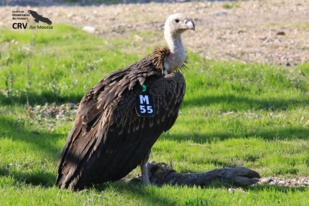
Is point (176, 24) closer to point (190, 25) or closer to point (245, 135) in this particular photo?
point (190, 25)

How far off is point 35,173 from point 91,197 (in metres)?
1.23

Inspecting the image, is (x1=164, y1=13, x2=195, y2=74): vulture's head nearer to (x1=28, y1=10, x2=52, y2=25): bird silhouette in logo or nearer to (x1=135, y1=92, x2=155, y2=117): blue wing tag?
(x1=135, y1=92, x2=155, y2=117): blue wing tag

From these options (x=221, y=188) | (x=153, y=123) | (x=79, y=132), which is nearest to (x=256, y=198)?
(x=221, y=188)

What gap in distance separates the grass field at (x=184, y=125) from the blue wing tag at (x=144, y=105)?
755mm

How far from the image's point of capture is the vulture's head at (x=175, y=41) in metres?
8.46

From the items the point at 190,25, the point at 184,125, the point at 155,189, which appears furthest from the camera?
Result: the point at 184,125

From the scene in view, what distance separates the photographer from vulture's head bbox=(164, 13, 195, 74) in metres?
8.46

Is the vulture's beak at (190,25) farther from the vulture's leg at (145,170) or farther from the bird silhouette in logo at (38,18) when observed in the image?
the bird silhouette in logo at (38,18)

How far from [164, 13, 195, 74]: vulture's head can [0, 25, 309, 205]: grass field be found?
1.16 meters

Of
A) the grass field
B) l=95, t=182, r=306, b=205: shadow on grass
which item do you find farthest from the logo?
l=95, t=182, r=306, b=205: shadow on grass

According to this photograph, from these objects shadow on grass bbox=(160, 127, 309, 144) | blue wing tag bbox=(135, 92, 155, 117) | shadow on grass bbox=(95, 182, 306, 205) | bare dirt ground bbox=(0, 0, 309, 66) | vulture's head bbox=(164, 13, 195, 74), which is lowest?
shadow on grass bbox=(160, 127, 309, 144)

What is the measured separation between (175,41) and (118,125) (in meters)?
1.49

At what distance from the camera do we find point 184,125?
1015cm

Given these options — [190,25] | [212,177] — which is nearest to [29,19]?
[190,25]
